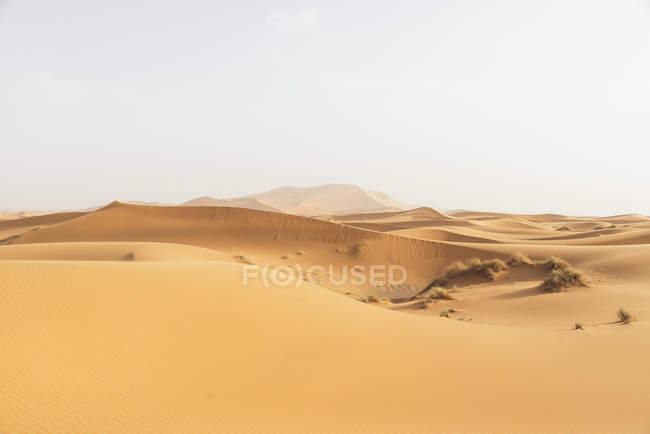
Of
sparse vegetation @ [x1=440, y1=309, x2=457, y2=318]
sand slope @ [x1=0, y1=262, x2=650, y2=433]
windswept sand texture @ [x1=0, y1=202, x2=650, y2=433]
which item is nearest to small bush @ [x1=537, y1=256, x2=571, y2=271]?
windswept sand texture @ [x1=0, y1=202, x2=650, y2=433]

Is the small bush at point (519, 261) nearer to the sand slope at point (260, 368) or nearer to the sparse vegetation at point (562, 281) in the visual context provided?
the sparse vegetation at point (562, 281)

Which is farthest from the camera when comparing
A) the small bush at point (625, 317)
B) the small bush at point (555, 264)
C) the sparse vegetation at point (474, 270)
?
the sparse vegetation at point (474, 270)

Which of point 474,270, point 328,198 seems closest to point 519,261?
point 474,270

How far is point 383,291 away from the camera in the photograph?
14867 millimetres

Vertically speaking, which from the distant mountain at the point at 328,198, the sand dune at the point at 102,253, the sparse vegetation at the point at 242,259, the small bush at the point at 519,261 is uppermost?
the distant mountain at the point at 328,198

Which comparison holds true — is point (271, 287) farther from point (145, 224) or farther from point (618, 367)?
point (145, 224)

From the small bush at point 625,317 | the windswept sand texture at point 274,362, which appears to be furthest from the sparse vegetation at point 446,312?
the small bush at point 625,317

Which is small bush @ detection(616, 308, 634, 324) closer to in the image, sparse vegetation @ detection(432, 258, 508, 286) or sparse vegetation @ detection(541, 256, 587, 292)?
sparse vegetation @ detection(541, 256, 587, 292)

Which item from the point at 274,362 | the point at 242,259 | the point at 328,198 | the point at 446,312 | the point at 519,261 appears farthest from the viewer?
the point at 328,198

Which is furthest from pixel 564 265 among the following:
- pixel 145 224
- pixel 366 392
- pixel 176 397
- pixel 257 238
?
pixel 145 224

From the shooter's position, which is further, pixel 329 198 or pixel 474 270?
pixel 329 198

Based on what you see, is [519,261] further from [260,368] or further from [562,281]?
[260,368]

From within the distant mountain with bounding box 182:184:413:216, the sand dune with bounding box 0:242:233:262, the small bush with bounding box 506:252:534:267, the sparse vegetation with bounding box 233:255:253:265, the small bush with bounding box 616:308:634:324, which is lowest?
the small bush with bounding box 616:308:634:324

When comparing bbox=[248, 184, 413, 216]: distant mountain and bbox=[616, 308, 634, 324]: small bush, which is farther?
bbox=[248, 184, 413, 216]: distant mountain
